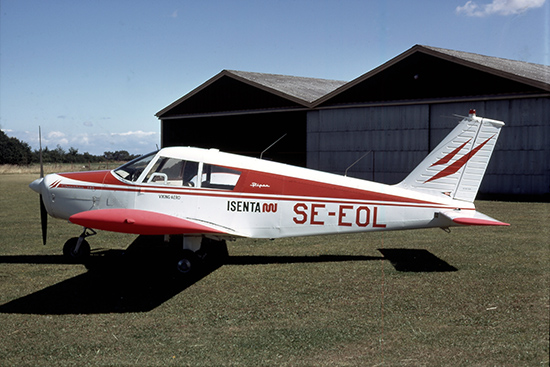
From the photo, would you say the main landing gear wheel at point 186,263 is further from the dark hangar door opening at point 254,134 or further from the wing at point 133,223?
the dark hangar door opening at point 254,134

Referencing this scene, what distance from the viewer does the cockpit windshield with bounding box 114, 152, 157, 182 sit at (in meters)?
8.40

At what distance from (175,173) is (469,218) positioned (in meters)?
4.87

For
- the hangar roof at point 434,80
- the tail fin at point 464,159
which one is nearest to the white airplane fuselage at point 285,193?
the tail fin at point 464,159

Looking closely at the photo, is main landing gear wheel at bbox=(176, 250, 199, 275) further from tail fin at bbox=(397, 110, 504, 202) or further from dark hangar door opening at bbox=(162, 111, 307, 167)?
dark hangar door opening at bbox=(162, 111, 307, 167)

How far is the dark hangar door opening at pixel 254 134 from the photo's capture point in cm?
2841

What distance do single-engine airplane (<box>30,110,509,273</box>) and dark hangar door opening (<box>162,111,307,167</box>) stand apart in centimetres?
1970

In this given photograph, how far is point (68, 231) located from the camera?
1292 centimetres

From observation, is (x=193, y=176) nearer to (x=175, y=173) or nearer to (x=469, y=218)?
(x=175, y=173)

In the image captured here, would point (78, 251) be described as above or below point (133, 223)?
below

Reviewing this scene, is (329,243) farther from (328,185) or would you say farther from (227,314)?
(227,314)

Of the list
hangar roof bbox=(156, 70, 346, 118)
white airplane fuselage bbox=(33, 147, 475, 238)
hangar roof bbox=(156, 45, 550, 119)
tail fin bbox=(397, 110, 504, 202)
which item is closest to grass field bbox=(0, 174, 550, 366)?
white airplane fuselage bbox=(33, 147, 475, 238)

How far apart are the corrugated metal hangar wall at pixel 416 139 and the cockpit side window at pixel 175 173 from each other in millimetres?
17280

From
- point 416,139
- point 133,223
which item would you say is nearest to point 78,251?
point 133,223

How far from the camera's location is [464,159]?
8.47m
